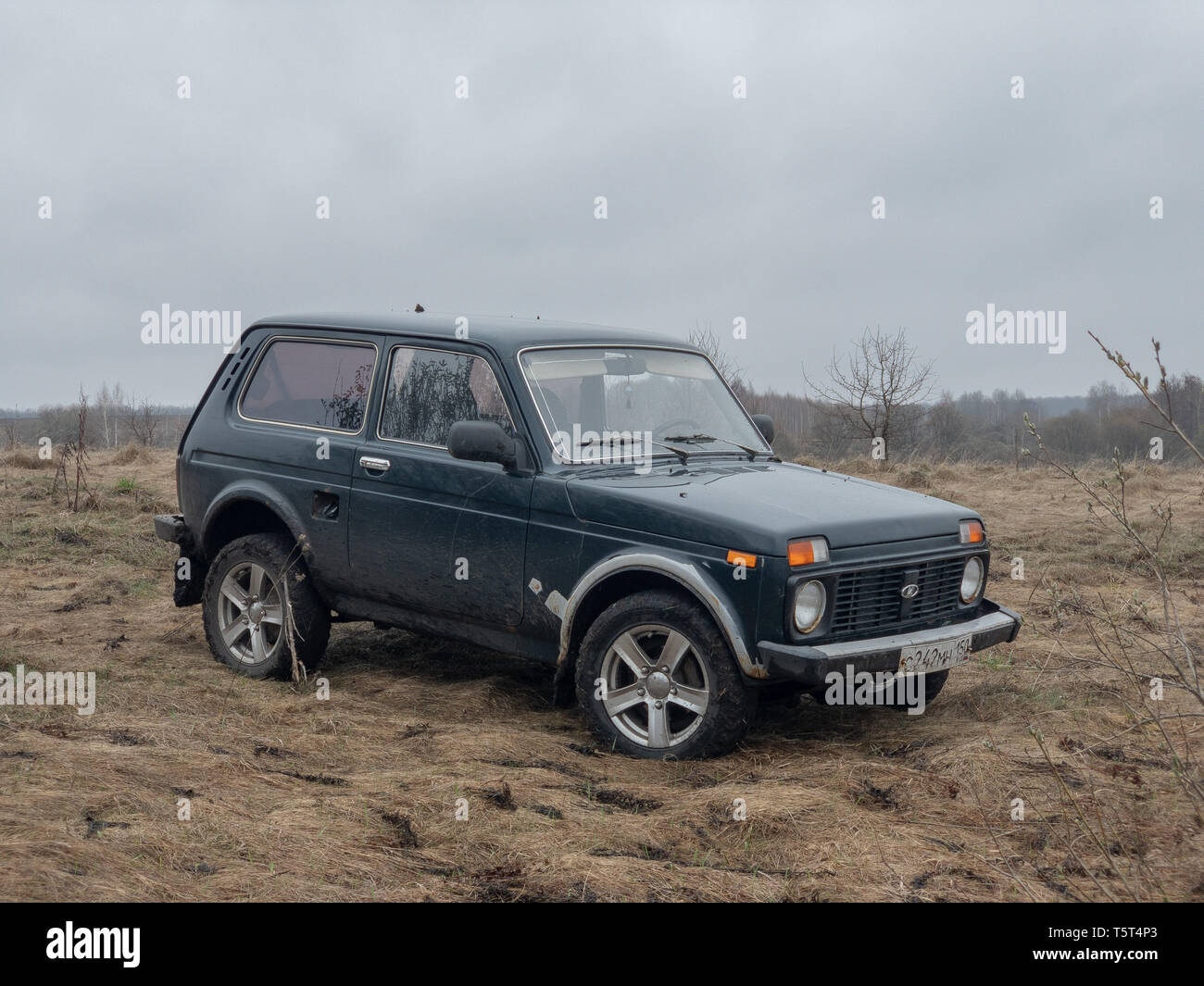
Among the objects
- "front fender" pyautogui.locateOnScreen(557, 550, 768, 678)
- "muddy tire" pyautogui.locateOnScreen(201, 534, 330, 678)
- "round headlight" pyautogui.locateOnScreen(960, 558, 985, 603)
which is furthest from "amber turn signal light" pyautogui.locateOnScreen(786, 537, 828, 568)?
"muddy tire" pyautogui.locateOnScreen(201, 534, 330, 678)

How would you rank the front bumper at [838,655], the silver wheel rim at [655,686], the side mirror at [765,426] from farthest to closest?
the side mirror at [765,426], the silver wheel rim at [655,686], the front bumper at [838,655]

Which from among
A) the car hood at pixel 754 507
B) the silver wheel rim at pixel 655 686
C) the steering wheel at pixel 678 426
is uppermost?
the steering wheel at pixel 678 426

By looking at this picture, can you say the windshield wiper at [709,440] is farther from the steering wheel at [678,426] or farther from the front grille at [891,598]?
the front grille at [891,598]

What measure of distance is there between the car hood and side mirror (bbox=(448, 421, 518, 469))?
0.39 m

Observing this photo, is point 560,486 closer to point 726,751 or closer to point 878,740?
point 726,751

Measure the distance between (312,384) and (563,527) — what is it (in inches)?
83.1

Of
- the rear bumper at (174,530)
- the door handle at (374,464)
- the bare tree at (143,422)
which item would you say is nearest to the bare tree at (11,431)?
the bare tree at (143,422)

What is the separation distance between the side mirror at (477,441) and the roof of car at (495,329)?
1.89 ft

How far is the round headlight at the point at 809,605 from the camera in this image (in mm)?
4844

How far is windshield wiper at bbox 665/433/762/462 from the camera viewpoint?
241 inches

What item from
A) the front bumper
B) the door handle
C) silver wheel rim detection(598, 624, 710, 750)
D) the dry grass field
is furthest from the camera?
the door handle

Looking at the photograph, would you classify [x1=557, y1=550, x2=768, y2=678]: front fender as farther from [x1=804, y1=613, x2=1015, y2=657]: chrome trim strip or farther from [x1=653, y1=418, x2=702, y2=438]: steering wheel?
[x1=653, y1=418, x2=702, y2=438]: steering wheel

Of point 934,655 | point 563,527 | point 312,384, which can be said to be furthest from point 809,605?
point 312,384
